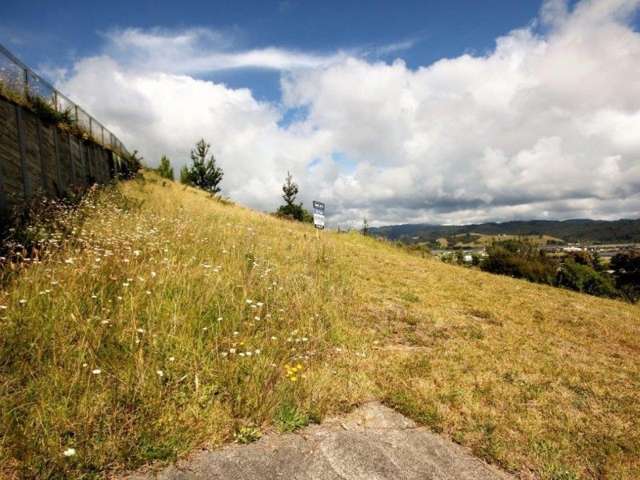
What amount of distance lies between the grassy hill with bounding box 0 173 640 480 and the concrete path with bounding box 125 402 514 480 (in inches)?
5.7

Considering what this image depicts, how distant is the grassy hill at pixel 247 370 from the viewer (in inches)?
109

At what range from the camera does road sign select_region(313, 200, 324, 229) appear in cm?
A: 1192

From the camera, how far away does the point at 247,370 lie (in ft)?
11.9

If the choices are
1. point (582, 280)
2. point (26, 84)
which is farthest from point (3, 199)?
point (582, 280)

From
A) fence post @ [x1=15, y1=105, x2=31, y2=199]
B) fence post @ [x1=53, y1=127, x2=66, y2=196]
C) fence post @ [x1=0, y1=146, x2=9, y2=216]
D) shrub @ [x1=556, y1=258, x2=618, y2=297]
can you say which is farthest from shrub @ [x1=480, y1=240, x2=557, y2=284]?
fence post @ [x1=0, y1=146, x2=9, y2=216]

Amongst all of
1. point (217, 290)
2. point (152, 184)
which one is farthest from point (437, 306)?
point (152, 184)

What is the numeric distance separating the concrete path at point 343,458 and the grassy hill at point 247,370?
0.15 metres

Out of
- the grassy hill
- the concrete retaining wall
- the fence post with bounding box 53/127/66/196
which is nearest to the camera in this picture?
the grassy hill

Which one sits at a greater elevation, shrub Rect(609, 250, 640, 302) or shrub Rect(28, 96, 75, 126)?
shrub Rect(28, 96, 75, 126)

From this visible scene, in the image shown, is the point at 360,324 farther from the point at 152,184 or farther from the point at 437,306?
the point at 152,184

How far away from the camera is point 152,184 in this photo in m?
24.4

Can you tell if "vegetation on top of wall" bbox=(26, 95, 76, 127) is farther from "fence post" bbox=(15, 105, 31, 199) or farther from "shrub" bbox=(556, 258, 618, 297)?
"shrub" bbox=(556, 258, 618, 297)

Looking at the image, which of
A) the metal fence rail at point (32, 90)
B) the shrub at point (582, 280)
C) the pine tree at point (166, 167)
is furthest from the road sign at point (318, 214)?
the shrub at point (582, 280)

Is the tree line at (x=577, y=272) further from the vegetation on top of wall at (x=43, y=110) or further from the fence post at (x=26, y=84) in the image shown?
the fence post at (x=26, y=84)
